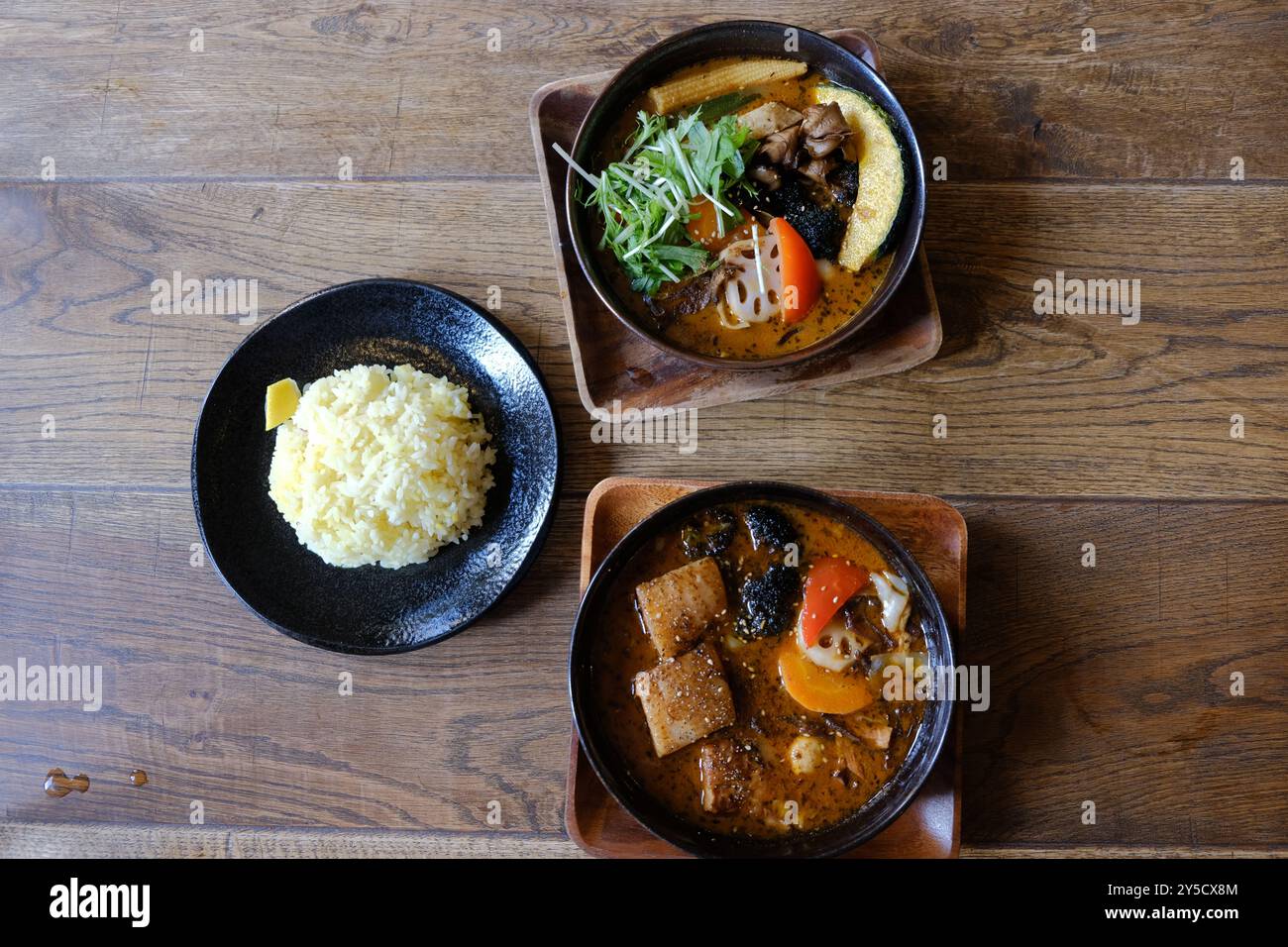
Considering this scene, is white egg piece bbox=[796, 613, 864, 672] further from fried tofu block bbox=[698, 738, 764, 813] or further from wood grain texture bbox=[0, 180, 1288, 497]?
wood grain texture bbox=[0, 180, 1288, 497]

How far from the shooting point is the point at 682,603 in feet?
7.88

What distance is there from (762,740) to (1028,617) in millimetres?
871

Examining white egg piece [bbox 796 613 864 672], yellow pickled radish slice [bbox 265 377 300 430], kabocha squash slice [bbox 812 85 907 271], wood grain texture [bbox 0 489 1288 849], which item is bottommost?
wood grain texture [bbox 0 489 1288 849]

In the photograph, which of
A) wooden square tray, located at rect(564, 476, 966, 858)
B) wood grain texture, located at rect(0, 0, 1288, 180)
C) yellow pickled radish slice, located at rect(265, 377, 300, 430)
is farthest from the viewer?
wood grain texture, located at rect(0, 0, 1288, 180)

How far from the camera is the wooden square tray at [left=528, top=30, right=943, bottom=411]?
2.68 metres

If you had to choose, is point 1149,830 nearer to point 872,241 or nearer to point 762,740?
point 762,740

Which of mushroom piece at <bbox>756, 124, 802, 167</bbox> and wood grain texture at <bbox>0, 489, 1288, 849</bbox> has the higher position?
mushroom piece at <bbox>756, 124, 802, 167</bbox>

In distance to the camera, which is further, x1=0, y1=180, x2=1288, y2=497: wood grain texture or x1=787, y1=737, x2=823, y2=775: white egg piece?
x1=0, y1=180, x2=1288, y2=497: wood grain texture

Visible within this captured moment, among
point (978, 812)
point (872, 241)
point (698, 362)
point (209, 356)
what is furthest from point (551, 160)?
point (978, 812)

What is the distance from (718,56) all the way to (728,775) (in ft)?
6.12

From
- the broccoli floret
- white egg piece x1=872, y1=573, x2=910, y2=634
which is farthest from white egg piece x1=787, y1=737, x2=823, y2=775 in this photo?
the broccoli floret

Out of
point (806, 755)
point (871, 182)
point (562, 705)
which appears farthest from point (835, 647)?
point (871, 182)

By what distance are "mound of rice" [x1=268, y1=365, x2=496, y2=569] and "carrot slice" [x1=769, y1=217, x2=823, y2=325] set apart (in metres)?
0.93

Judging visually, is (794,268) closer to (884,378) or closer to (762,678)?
(884,378)
